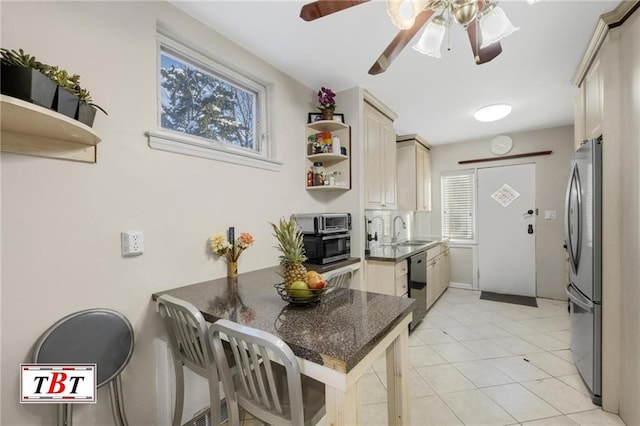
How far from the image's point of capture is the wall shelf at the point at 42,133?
34.9 inches

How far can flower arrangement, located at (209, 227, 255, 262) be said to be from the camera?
1.78m

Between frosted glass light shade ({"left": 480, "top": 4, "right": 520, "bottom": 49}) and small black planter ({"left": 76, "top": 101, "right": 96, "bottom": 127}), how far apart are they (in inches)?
69.4

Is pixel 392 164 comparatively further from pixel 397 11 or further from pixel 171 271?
pixel 171 271

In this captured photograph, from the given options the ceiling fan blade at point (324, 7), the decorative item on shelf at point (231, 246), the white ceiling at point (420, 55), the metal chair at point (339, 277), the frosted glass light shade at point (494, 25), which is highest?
the white ceiling at point (420, 55)

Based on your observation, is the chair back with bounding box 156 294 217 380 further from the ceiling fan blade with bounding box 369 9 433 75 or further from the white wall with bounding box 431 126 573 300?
the white wall with bounding box 431 126 573 300

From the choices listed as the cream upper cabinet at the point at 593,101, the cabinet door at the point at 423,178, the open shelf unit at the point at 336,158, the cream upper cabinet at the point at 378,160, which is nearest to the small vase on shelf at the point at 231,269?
the open shelf unit at the point at 336,158

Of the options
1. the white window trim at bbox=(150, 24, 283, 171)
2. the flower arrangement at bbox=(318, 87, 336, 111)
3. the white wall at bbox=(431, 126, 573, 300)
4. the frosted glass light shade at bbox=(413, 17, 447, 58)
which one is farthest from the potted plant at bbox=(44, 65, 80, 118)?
the white wall at bbox=(431, 126, 573, 300)

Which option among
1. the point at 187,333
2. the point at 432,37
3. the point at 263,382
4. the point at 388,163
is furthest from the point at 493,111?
the point at 187,333

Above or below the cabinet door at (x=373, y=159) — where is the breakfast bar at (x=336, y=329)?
below

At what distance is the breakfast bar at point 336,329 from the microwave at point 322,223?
0.70m

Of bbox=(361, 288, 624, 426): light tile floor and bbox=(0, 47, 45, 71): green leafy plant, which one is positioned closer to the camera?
bbox=(0, 47, 45, 71): green leafy plant

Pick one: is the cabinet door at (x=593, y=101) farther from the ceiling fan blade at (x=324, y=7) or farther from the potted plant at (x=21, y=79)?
the potted plant at (x=21, y=79)

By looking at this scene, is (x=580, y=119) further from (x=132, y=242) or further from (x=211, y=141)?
(x=132, y=242)

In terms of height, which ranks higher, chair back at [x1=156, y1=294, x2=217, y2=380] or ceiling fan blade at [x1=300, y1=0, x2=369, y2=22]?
ceiling fan blade at [x1=300, y1=0, x2=369, y2=22]
